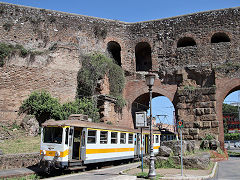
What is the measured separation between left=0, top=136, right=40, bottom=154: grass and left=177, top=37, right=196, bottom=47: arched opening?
623 inches

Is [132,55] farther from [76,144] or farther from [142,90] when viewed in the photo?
[76,144]

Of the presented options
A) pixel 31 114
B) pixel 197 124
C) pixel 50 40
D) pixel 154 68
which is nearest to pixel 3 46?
pixel 50 40

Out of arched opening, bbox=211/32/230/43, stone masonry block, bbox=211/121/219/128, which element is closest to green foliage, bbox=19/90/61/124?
stone masonry block, bbox=211/121/219/128

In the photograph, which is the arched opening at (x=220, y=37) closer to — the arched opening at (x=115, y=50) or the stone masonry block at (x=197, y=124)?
the stone masonry block at (x=197, y=124)

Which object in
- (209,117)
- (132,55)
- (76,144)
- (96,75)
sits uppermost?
Result: (132,55)

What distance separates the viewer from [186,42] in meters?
24.2

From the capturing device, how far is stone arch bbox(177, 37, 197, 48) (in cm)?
2295

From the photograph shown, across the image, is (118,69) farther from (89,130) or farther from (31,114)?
(89,130)

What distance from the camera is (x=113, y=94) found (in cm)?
2130

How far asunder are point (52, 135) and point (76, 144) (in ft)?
4.30

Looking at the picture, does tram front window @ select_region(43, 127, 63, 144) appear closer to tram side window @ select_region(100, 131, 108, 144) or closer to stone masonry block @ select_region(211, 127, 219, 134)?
tram side window @ select_region(100, 131, 108, 144)

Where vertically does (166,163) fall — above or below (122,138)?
below

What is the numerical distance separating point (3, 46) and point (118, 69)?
9.76 metres

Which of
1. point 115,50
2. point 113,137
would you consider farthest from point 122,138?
point 115,50
